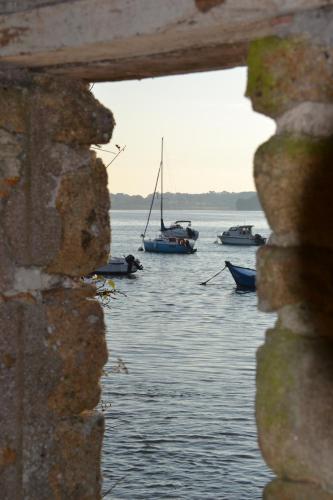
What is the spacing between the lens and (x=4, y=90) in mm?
3127

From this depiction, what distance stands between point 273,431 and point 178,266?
209ft

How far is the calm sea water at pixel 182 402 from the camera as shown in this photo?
678 inches

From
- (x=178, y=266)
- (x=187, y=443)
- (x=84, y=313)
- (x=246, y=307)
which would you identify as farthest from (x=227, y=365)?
(x=178, y=266)

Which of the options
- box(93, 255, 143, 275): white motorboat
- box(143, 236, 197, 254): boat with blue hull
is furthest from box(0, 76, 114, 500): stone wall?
box(143, 236, 197, 254): boat with blue hull

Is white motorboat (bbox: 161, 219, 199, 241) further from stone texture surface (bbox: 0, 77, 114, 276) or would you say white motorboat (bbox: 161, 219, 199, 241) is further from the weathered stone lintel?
the weathered stone lintel

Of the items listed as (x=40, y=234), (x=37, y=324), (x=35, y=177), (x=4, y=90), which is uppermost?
(x=4, y=90)

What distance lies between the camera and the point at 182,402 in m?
22.8

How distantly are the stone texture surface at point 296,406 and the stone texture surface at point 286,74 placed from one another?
57 centimetres

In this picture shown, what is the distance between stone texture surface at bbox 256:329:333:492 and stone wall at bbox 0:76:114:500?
102 cm

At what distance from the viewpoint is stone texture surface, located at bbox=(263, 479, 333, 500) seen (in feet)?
7.23

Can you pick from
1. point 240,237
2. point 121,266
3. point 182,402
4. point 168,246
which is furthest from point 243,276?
point 240,237

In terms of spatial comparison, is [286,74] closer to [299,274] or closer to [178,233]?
[299,274]

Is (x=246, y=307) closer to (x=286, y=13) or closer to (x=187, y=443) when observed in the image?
(x=187, y=443)

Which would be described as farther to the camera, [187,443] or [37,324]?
[187,443]
